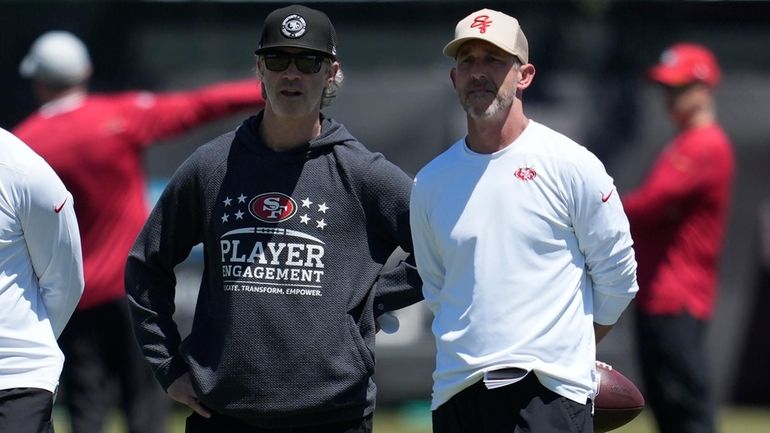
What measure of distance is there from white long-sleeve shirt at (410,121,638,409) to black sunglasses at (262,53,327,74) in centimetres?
53

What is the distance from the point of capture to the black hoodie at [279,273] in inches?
176

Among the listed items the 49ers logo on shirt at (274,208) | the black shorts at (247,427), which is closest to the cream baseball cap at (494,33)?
the 49ers logo on shirt at (274,208)

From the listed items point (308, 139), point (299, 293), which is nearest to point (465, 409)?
point (299, 293)

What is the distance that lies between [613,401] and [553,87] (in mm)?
5620

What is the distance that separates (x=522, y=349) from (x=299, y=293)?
0.73 meters

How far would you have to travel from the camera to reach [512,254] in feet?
14.2

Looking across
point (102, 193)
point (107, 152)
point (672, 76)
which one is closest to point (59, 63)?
point (107, 152)

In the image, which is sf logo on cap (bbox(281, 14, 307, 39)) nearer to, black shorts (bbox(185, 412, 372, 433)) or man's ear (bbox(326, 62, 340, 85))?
man's ear (bbox(326, 62, 340, 85))

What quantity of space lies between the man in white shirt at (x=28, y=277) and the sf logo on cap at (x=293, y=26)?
88 cm

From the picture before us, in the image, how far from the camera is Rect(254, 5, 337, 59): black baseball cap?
4.53 metres

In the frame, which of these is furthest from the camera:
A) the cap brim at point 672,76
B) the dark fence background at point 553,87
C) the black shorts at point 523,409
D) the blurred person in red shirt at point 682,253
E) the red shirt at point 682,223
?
the dark fence background at point 553,87

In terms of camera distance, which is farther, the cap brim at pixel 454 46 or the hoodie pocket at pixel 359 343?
the hoodie pocket at pixel 359 343

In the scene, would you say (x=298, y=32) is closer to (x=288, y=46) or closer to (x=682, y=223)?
(x=288, y=46)

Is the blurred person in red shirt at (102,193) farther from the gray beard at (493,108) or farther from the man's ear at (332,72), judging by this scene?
the gray beard at (493,108)
